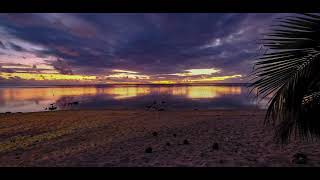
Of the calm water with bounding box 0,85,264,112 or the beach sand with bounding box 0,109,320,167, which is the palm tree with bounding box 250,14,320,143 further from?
the calm water with bounding box 0,85,264,112

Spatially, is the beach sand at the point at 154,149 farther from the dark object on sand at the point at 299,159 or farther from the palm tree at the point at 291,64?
the palm tree at the point at 291,64

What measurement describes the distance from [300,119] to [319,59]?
48 centimetres

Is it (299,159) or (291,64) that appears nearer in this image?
(291,64)

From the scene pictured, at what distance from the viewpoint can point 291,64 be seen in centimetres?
182

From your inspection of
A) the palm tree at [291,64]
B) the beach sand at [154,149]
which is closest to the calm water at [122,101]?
the beach sand at [154,149]

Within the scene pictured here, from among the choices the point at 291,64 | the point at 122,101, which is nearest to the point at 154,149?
the point at 291,64

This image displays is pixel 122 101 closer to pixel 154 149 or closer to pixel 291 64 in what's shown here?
pixel 154 149

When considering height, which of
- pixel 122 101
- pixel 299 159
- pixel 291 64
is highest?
pixel 291 64

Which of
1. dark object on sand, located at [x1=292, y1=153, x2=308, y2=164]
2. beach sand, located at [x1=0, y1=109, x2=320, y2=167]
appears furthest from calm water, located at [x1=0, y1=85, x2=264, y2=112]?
dark object on sand, located at [x1=292, y1=153, x2=308, y2=164]

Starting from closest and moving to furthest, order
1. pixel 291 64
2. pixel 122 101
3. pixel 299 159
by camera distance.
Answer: pixel 291 64
pixel 299 159
pixel 122 101

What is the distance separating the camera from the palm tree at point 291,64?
68.9 inches

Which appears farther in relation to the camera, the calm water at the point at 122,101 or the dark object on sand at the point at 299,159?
the calm water at the point at 122,101

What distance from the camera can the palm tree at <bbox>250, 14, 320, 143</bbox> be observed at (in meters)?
1.75
